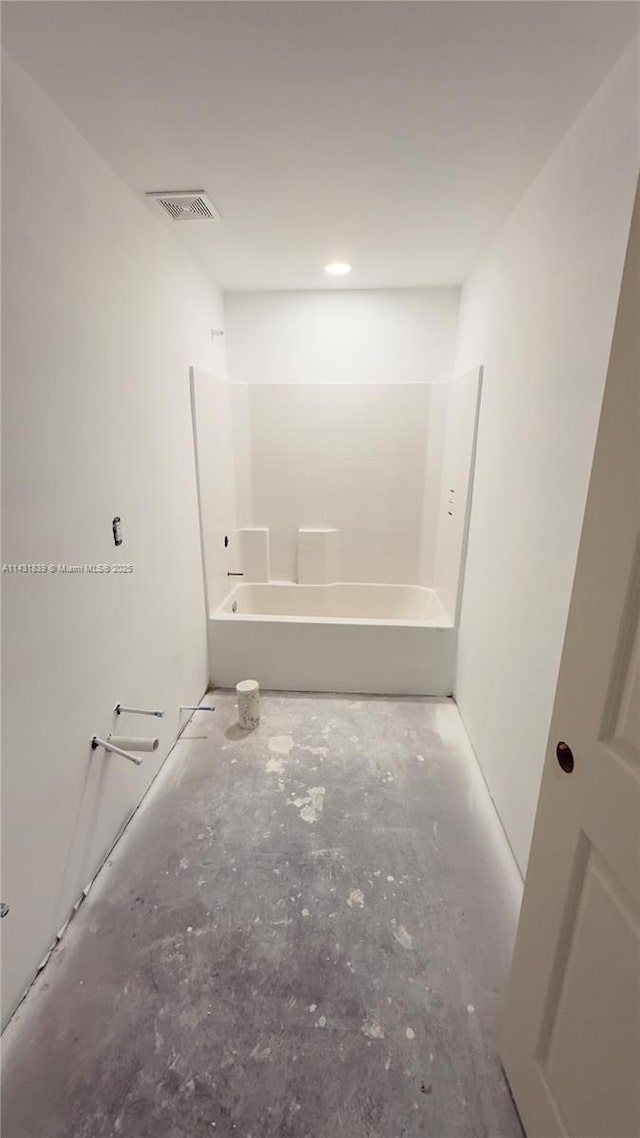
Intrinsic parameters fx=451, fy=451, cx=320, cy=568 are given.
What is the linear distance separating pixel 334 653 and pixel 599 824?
6.46 ft

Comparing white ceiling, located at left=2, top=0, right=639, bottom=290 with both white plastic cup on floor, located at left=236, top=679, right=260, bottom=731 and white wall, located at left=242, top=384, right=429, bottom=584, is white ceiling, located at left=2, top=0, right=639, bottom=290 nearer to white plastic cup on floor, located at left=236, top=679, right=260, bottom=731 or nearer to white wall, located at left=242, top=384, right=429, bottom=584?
white wall, located at left=242, top=384, right=429, bottom=584

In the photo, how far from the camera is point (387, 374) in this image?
302cm

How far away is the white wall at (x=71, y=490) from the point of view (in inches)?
44.7

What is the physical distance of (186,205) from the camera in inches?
68.1

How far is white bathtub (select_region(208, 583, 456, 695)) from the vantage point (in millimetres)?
2625

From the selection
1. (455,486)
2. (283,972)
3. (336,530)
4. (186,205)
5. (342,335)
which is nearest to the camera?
(283,972)

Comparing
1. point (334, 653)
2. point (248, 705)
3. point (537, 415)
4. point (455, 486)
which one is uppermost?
point (537, 415)

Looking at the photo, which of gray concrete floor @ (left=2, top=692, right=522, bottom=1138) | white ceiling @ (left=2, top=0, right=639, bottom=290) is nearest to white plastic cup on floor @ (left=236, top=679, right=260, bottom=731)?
gray concrete floor @ (left=2, top=692, right=522, bottom=1138)

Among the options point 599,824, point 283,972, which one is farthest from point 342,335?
point 283,972

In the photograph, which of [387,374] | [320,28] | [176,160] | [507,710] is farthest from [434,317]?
[507,710]

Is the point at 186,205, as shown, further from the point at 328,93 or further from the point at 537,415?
the point at 537,415

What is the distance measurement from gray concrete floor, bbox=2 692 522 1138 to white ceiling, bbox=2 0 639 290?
7.65 feet

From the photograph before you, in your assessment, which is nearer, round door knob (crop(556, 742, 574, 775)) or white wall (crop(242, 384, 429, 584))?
round door knob (crop(556, 742, 574, 775))

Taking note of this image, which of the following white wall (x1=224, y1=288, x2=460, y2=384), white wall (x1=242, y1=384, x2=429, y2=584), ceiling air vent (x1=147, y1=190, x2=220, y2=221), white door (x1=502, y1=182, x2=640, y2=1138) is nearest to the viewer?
white door (x1=502, y1=182, x2=640, y2=1138)
